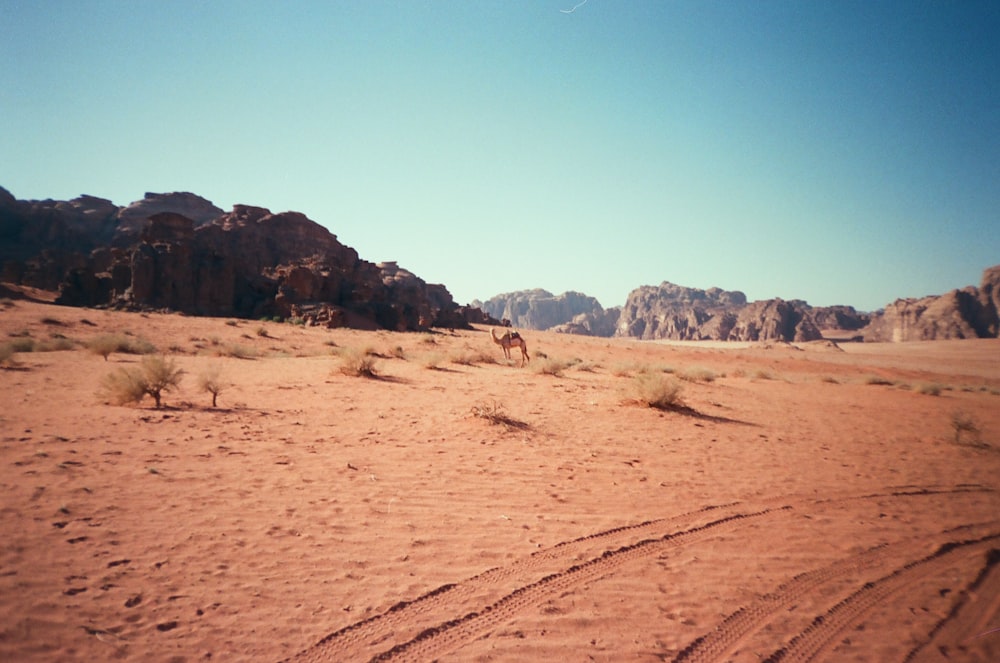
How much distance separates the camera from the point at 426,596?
3092 millimetres

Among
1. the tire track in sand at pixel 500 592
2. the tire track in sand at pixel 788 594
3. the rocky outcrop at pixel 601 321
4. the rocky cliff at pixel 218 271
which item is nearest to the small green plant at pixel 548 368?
the tire track in sand at pixel 500 592

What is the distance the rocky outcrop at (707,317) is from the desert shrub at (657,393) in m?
89.8

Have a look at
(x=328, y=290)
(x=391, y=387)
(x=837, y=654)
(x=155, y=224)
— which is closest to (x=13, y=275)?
(x=155, y=224)

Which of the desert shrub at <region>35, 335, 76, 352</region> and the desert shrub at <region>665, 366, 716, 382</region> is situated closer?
the desert shrub at <region>35, 335, 76, 352</region>

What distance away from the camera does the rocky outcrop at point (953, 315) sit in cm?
6425

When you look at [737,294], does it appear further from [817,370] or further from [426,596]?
[426,596]

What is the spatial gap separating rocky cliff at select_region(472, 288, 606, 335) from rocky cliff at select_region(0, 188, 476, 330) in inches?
4074

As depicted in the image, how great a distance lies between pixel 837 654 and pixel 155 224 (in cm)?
4842

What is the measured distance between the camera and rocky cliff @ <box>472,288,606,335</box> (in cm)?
15762

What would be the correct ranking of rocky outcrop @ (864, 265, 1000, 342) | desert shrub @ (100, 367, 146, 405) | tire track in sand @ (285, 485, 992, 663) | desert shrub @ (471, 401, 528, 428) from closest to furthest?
tire track in sand @ (285, 485, 992, 663)
desert shrub @ (100, 367, 146, 405)
desert shrub @ (471, 401, 528, 428)
rocky outcrop @ (864, 265, 1000, 342)

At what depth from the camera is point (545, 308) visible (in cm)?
16088

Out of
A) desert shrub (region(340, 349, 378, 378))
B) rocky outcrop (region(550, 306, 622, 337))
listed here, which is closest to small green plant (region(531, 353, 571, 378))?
desert shrub (region(340, 349, 378, 378))

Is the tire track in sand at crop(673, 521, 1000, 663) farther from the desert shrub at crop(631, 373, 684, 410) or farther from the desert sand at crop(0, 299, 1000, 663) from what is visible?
the desert shrub at crop(631, 373, 684, 410)

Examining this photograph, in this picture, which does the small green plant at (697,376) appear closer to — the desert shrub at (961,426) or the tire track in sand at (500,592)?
the desert shrub at (961,426)
